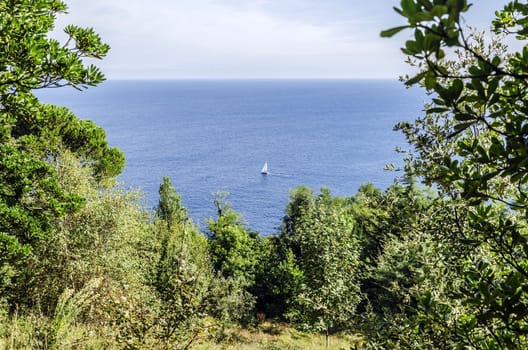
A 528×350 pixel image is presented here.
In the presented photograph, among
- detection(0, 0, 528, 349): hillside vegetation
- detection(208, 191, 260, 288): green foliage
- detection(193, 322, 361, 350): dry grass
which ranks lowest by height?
detection(193, 322, 361, 350): dry grass

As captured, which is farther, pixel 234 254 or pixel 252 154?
pixel 252 154

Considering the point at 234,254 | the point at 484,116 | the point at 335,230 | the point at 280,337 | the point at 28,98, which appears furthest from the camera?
the point at 234,254

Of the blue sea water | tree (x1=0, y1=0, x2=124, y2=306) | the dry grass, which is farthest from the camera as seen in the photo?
the blue sea water

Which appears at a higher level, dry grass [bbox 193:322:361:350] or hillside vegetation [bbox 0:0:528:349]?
hillside vegetation [bbox 0:0:528:349]

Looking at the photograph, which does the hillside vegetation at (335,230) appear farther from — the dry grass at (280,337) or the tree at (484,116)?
the dry grass at (280,337)

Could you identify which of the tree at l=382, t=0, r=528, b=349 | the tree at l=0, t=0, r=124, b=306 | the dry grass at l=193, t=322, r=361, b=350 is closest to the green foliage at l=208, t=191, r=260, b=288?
the dry grass at l=193, t=322, r=361, b=350

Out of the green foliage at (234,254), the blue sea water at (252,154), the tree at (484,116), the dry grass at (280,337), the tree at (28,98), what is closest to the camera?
the tree at (484,116)

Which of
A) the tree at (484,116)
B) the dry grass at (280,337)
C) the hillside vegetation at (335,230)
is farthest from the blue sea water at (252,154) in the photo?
the tree at (484,116)

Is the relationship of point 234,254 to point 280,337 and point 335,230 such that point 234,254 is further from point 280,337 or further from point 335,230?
point 335,230

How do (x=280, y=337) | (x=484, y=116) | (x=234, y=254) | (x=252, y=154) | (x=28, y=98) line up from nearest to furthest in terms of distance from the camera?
(x=484, y=116)
(x=28, y=98)
(x=280, y=337)
(x=234, y=254)
(x=252, y=154)

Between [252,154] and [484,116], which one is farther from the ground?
[484,116]

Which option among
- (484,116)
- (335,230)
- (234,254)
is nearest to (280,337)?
(234,254)

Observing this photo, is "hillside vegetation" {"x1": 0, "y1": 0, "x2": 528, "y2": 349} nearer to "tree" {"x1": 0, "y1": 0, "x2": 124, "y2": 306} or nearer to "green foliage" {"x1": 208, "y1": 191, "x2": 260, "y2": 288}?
"tree" {"x1": 0, "y1": 0, "x2": 124, "y2": 306}

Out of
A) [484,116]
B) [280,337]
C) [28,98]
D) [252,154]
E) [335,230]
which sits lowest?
[280,337]
